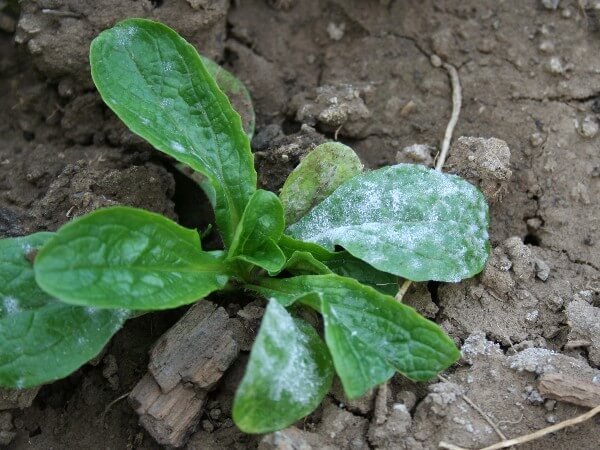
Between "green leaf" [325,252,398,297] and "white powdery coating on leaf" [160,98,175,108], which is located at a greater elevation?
"white powdery coating on leaf" [160,98,175,108]

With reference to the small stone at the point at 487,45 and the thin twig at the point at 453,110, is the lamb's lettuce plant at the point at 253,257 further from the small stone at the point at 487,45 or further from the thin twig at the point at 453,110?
the small stone at the point at 487,45

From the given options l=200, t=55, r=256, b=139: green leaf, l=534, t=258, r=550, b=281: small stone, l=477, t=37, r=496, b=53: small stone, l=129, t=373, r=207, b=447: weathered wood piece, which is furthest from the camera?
l=477, t=37, r=496, b=53: small stone

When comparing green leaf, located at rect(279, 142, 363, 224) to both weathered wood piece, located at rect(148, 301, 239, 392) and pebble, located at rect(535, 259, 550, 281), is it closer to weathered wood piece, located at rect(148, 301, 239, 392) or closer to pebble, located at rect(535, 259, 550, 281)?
weathered wood piece, located at rect(148, 301, 239, 392)

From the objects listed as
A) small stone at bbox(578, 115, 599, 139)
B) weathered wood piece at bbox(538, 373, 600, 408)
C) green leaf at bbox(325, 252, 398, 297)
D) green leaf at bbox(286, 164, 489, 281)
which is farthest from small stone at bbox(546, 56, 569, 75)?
weathered wood piece at bbox(538, 373, 600, 408)

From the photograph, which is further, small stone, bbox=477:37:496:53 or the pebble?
small stone, bbox=477:37:496:53

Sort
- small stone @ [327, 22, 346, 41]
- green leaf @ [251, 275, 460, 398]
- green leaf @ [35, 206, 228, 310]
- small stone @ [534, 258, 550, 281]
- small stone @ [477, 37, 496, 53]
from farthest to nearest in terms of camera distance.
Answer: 1. small stone @ [327, 22, 346, 41]
2. small stone @ [477, 37, 496, 53]
3. small stone @ [534, 258, 550, 281]
4. green leaf @ [251, 275, 460, 398]
5. green leaf @ [35, 206, 228, 310]

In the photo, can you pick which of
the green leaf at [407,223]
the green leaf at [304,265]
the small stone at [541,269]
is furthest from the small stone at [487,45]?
the green leaf at [304,265]

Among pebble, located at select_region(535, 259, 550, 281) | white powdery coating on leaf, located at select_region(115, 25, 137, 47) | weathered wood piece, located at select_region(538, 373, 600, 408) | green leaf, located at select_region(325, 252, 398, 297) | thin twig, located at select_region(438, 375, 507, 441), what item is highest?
white powdery coating on leaf, located at select_region(115, 25, 137, 47)

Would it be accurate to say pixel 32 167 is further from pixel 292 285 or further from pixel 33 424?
pixel 292 285

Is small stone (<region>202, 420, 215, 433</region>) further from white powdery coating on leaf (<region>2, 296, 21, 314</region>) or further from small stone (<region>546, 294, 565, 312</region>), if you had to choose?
small stone (<region>546, 294, 565, 312</region>)
